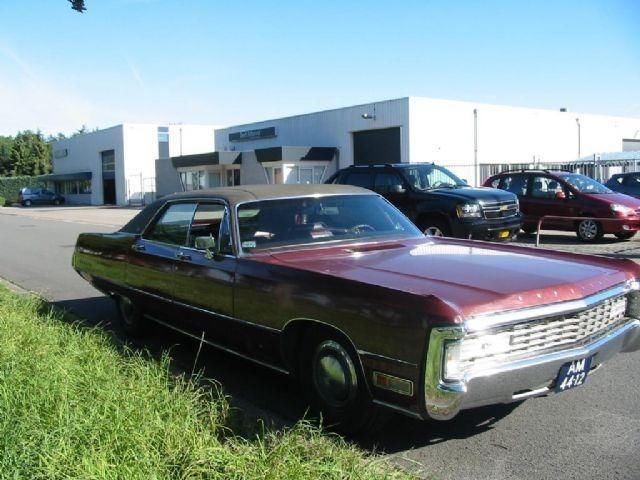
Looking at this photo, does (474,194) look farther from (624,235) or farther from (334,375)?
(334,375)

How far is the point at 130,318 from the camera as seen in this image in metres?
6.53

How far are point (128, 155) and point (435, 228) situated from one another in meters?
44.1

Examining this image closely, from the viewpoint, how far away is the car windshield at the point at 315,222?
4.91 metres

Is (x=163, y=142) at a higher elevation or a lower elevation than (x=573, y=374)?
higher

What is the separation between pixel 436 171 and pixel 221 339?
8986mm

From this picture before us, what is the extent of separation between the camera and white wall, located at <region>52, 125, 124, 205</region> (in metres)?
52.8

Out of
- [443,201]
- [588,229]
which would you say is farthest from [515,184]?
[443,201]

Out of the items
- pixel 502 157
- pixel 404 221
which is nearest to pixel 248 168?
pixel 502 157

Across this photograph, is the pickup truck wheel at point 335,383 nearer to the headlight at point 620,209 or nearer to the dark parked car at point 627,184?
the headlight at point 620,209

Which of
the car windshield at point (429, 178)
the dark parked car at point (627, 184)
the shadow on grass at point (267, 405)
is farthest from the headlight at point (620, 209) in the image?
the shadow on grass at point (267, 405)

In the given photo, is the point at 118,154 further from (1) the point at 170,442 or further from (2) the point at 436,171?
(1) the point at 170,442

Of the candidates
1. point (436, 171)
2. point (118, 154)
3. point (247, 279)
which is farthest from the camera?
point (118, 154)

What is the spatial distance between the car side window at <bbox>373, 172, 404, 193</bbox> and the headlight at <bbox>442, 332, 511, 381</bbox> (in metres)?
9.20

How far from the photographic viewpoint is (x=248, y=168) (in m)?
38.7
